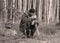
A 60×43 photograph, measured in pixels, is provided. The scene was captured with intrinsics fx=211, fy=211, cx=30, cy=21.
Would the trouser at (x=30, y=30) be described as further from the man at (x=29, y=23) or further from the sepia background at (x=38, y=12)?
the sepia background at (x=38, y=12)

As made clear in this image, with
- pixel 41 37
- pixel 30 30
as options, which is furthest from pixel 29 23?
pixel 41 37

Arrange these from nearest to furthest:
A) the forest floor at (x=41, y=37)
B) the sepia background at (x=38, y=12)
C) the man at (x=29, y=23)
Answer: the forest floor at (x=41, y=37), the man at (x=29, y=23), the sepia background at (x=38, y=12)

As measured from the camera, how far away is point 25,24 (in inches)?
317

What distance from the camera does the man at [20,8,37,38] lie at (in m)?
8.01

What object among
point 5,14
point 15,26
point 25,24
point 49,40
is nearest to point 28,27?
point 25,24

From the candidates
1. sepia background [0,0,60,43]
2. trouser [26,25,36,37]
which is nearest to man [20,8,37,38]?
trouser [26,25,36,37]

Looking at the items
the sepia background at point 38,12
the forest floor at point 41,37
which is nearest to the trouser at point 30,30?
the forest floor at point 41,37

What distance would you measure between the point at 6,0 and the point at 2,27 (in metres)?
2.12

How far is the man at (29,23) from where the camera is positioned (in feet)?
26.3

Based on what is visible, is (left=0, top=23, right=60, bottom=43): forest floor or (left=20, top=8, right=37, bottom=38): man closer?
(left=0, top=23, right=60, bottom=43): forest floor

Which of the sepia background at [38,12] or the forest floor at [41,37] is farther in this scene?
the sepia background at [38,12]

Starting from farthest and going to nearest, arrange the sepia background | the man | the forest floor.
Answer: the sepia background
the man
the forest floor

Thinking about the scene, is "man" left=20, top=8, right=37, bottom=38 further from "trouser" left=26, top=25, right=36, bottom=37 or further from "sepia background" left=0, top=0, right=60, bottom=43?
"sepia background" left=0, top=0, right=60, bottom=43

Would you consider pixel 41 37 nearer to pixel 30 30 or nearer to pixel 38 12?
pixel 30 30
